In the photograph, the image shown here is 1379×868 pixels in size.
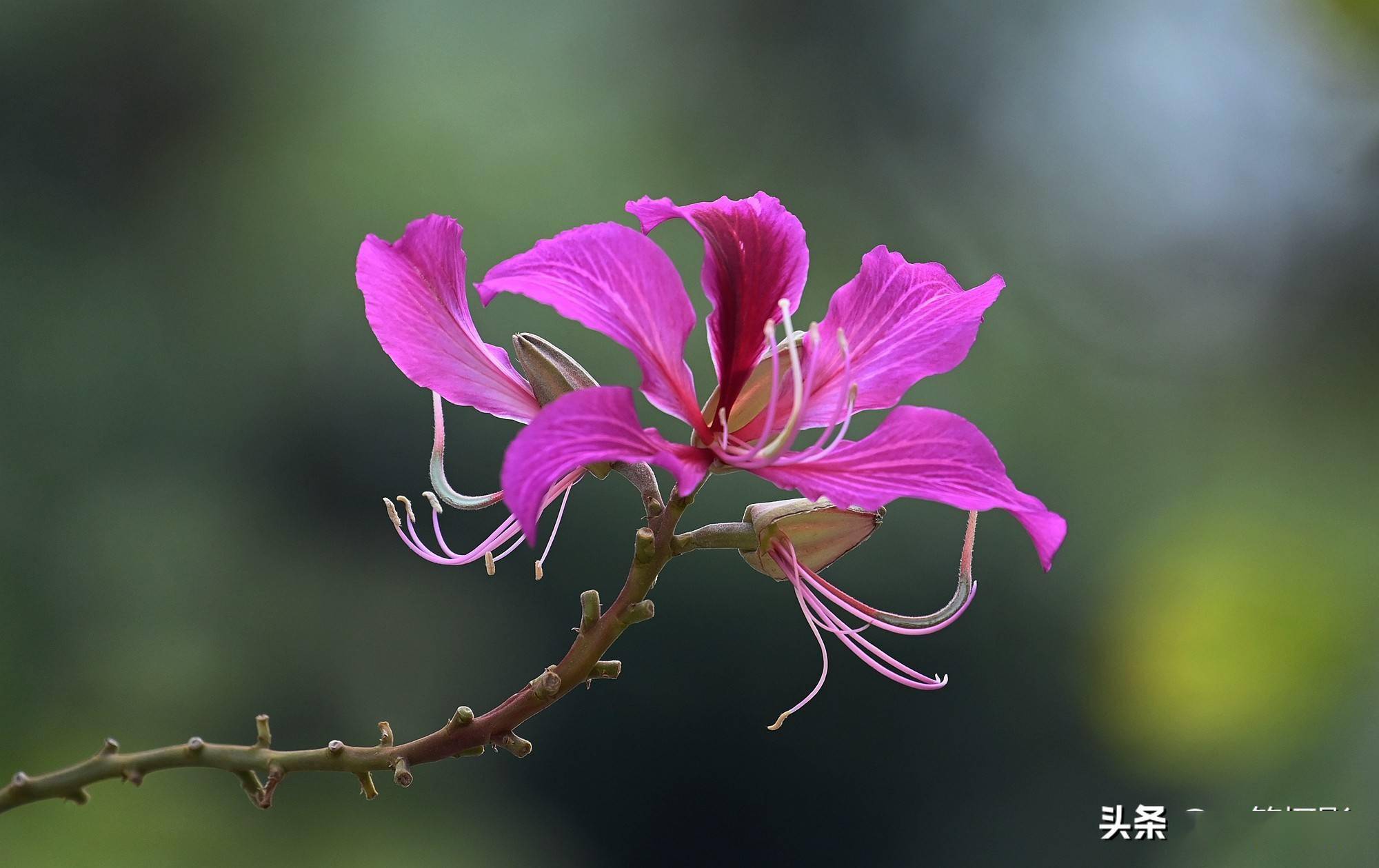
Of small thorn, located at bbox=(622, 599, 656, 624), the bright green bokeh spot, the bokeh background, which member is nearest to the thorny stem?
small thorn, located at bbox=(622, 599, 656, 624)

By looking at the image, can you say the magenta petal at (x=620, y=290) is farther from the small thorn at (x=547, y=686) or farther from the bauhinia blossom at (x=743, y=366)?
the small thorn at (x=547, y=686)

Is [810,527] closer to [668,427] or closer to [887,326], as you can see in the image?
[887,326]

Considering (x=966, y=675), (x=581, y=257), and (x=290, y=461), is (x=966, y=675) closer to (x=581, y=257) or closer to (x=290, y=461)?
(x=290, y=461)

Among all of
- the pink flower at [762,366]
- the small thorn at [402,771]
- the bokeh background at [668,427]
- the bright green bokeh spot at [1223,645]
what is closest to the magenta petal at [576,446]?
the pink flower at [762,366]

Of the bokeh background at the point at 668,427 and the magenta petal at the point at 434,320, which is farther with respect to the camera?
the bokeh background at the point at 668,427

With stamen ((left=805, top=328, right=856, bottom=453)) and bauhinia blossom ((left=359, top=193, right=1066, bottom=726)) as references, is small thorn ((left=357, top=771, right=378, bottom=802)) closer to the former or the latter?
bauhinia blossom ((left=359, top=193, right=1066, bottom=726))

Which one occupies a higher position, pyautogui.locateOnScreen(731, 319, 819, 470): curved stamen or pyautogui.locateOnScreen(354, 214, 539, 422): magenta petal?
pyautogui.locateOnScreen(354, 214, 539, 422): magenta petal
